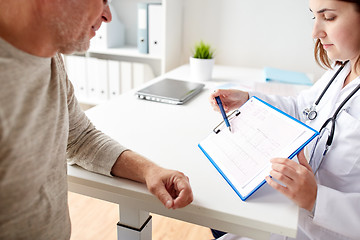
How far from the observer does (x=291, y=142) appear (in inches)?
29.4

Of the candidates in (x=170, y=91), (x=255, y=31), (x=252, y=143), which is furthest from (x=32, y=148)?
(x=255, y=31)

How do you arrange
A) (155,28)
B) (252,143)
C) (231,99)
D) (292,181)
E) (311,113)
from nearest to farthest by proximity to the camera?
(292,181) → (252,143) → (311,113) → (231,99) → (155,28)

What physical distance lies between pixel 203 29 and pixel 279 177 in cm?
163

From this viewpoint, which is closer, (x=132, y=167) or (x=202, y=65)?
(x=132, y=167)

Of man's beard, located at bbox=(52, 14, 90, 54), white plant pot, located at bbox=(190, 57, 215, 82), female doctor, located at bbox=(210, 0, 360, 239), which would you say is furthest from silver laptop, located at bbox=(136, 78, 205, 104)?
man's beard, located at bbox=(52, 14, 90, 54)

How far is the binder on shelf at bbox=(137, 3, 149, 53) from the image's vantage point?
193 cm

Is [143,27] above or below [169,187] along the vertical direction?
above

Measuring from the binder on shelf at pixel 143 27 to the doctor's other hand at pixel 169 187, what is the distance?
4.49 ft

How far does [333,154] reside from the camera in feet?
2.84

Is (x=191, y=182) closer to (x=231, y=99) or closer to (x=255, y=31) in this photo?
(x=231, y=99)

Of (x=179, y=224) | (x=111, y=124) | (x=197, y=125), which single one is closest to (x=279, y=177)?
(x=197, y=125)

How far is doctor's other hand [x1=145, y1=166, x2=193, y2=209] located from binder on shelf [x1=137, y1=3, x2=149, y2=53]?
137 cm

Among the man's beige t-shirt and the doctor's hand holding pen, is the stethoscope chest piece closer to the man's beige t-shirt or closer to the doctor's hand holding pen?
the doctor's hand holding pen

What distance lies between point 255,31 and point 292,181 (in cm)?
155
